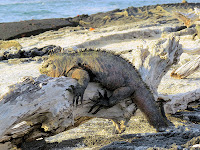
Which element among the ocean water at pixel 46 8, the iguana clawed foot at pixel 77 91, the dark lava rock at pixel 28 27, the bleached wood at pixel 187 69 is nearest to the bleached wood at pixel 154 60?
the iguana clawed foot at pixel 77 91

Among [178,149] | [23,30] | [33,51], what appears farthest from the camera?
[23,30]

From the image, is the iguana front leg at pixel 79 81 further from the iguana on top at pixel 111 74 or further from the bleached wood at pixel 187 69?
the bleached wood at pixel 187 69

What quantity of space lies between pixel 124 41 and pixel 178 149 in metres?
7.76

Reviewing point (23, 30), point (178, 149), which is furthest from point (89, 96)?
point (23, 30)

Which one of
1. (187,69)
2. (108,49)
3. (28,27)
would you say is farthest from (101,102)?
(28,27)

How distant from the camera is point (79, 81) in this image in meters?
2.88

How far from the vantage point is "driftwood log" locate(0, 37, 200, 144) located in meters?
2.35

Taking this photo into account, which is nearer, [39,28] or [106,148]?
[106,148]

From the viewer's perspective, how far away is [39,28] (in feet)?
42.4

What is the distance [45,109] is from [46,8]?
25748 millimetres

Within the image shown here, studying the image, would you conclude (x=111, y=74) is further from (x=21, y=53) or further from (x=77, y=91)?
(x=21, y=53)

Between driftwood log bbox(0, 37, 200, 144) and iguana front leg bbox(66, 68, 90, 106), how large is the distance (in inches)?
3.1

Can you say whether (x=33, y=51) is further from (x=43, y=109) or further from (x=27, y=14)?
(x=27, y=14)

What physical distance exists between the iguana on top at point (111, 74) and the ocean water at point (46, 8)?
19221mm
